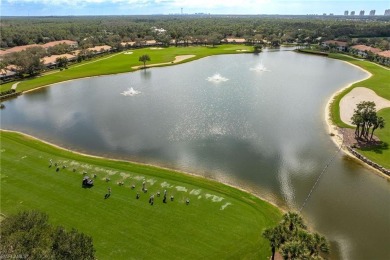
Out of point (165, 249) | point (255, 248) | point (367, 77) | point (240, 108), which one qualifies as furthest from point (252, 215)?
point (367, 77)

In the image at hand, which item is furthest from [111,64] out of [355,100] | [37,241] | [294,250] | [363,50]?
[363,50]

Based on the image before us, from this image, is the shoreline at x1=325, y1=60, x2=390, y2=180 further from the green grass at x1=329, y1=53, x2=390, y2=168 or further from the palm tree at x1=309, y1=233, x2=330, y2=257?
the palm tree at x1=309, y1=233, x2=330, y2=257

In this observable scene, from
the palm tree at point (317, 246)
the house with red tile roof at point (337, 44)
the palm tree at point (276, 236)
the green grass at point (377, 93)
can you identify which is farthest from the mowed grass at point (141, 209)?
the house with red tile roof at point (337, 44)

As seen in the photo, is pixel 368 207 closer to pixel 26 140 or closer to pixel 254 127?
pixel 254 127

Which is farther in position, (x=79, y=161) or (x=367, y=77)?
(x=367, y=77)

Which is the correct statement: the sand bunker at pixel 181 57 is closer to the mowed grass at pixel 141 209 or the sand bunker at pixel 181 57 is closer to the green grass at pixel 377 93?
the green grass at pixel 377 93

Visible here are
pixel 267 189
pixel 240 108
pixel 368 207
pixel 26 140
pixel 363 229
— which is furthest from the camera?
pixel 240 108

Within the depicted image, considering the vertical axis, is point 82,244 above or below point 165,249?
above

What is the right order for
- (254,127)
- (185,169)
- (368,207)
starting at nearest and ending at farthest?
(368,207) → (185,169) → (254,127)
